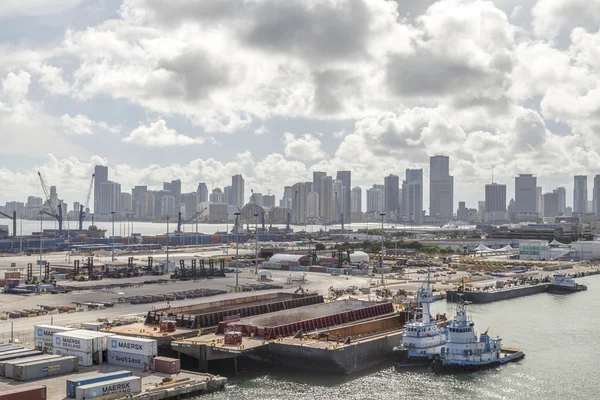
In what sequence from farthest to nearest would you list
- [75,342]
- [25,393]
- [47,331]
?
[47,331], [75,342], [25,393]

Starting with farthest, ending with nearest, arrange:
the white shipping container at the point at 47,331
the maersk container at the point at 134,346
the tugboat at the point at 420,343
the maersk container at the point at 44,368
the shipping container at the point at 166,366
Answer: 1. the tugboat at the point at 420,343
2. the white shipping container at the point at 47,331
3. the maersk container at the point at 134,346
4. the shipping container at the point at 166,366
5. the maersk container at the point at 44,368

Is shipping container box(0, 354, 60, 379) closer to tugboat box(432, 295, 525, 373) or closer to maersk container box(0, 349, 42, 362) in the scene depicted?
maersk container box(0, 349, 42, 362)

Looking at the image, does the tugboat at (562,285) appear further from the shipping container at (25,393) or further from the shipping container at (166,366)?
the shipping container at (25,393)

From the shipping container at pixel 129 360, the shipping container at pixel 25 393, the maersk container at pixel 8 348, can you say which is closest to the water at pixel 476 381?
the shipping container at pixel 129 360

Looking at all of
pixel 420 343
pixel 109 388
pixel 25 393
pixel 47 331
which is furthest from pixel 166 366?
pixel 420 343

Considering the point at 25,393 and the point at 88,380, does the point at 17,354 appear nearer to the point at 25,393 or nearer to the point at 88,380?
the point at 88,380

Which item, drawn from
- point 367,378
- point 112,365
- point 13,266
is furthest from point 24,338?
point 13,266
